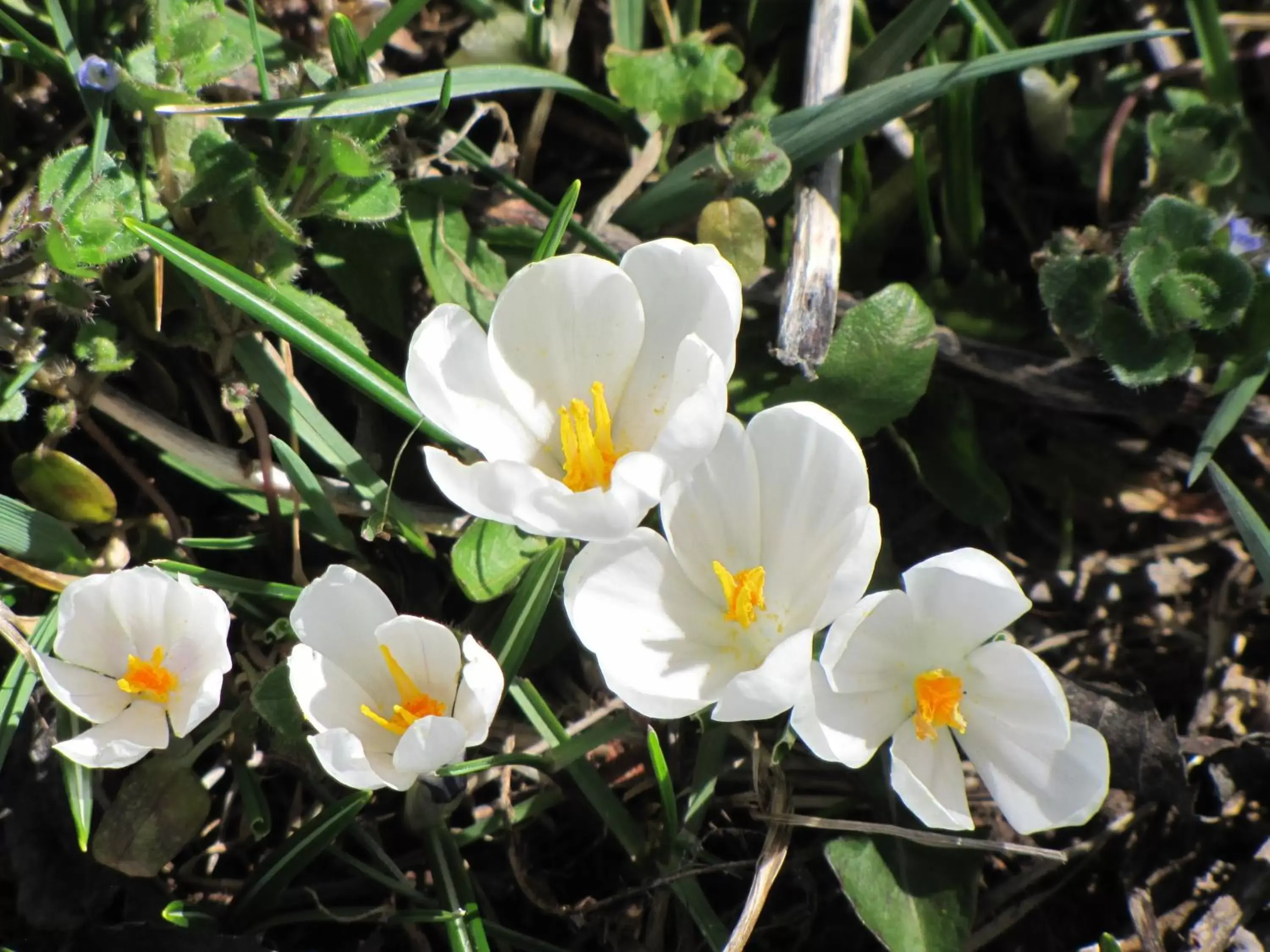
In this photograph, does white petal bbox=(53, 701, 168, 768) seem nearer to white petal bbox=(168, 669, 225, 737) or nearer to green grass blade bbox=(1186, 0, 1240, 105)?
white petal bbox=(168, 669, 225, 737)

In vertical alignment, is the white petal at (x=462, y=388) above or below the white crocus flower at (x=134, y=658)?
above

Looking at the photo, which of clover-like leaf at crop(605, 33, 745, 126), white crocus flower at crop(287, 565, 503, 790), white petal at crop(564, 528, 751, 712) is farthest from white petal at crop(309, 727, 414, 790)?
clover-like leaf at crop(605, 33, 745, 126)

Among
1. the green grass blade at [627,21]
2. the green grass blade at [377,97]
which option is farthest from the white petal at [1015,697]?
the green grass blade at [627,21]

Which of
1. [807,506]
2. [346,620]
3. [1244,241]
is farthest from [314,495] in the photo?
[1244,241]

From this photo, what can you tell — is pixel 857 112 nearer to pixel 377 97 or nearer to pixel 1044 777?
pixel 377 97

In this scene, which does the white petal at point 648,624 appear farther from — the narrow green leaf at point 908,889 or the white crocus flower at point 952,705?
the narrow green leaf at point 908,889
